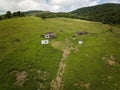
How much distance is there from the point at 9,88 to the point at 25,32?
229 feet

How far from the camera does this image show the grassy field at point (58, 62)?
68.9 m

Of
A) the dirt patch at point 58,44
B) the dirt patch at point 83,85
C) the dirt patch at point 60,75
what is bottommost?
the dirt patch at point 83,85

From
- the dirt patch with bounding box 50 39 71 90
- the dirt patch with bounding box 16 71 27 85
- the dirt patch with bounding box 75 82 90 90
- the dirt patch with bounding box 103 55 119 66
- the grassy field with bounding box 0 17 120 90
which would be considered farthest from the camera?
the dirt patch with bounding box 103 55 119 66

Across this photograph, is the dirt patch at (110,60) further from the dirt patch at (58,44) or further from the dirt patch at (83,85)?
the dirt patch at (58,44)

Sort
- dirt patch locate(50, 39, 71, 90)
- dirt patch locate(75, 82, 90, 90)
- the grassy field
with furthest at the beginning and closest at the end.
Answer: the grassy field, dirt patch locate(75, 82, 90, 90), dirt patch locate(50, 39, 71, 90)

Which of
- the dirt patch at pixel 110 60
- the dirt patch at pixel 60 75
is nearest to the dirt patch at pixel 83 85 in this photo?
the dirt patch at pixel 60 75

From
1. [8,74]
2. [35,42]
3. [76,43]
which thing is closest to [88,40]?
[76,43]

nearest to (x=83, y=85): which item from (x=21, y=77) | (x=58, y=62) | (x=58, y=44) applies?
(x=58, y=62)

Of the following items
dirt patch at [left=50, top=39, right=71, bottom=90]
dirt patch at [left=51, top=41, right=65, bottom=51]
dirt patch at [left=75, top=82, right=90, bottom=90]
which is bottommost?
dirt patch at [left=75, top=82, right=90, bottom=90]

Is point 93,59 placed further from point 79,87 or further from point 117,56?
point 79,87

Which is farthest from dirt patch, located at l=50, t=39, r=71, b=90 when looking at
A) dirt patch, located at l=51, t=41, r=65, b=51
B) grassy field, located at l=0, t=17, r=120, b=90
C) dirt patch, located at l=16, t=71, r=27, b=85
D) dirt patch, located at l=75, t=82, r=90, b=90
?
dirt patch, located at l=16, t=71, r=27, b=85

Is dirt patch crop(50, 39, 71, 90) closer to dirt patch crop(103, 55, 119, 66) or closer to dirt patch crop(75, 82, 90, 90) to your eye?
dirt patch crop(75, 82, 90, 90)

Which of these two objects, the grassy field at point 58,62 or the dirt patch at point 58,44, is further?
the dirt patch at point 58,44

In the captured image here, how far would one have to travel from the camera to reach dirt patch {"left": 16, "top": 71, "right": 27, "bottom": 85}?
6993cm
